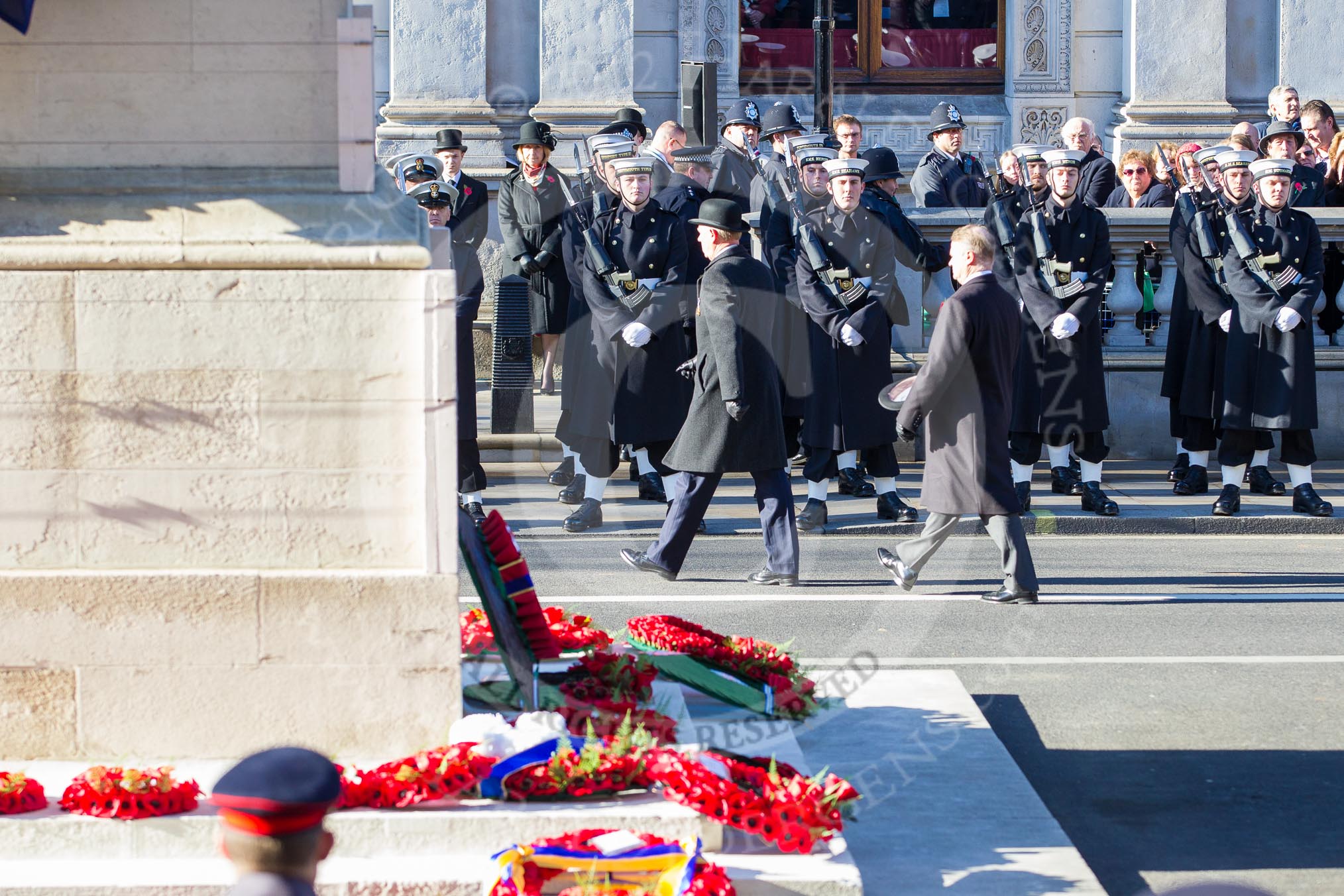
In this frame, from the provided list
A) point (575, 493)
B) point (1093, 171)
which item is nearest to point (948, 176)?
point (1093, 171)

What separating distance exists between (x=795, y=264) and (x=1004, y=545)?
354 cm

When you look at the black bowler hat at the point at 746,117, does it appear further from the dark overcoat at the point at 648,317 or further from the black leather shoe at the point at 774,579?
the black leather shoe at the point at 774,579

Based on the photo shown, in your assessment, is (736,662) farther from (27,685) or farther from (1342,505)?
(1342,505)

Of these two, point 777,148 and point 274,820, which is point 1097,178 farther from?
point 274,820

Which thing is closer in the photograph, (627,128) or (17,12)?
(17,12)

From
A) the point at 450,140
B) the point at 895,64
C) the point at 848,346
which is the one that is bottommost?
the point at 848,346

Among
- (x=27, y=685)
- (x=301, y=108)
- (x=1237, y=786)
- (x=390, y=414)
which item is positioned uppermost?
(x=301, y=108)

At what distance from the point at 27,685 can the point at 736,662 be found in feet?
8.72

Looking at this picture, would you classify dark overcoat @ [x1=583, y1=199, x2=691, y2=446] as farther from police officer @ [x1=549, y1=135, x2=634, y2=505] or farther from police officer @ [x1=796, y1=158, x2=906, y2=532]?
police officer @ [x1=796, y1=158, x2=906, y2=532]

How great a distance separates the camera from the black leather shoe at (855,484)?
42.9ft

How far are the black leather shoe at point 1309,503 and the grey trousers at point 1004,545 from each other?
332 cm

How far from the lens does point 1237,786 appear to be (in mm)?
6617

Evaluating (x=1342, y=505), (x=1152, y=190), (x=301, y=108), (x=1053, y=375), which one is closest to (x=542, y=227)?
(x=1053, y=375)

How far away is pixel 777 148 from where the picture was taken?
1391 centimetres
